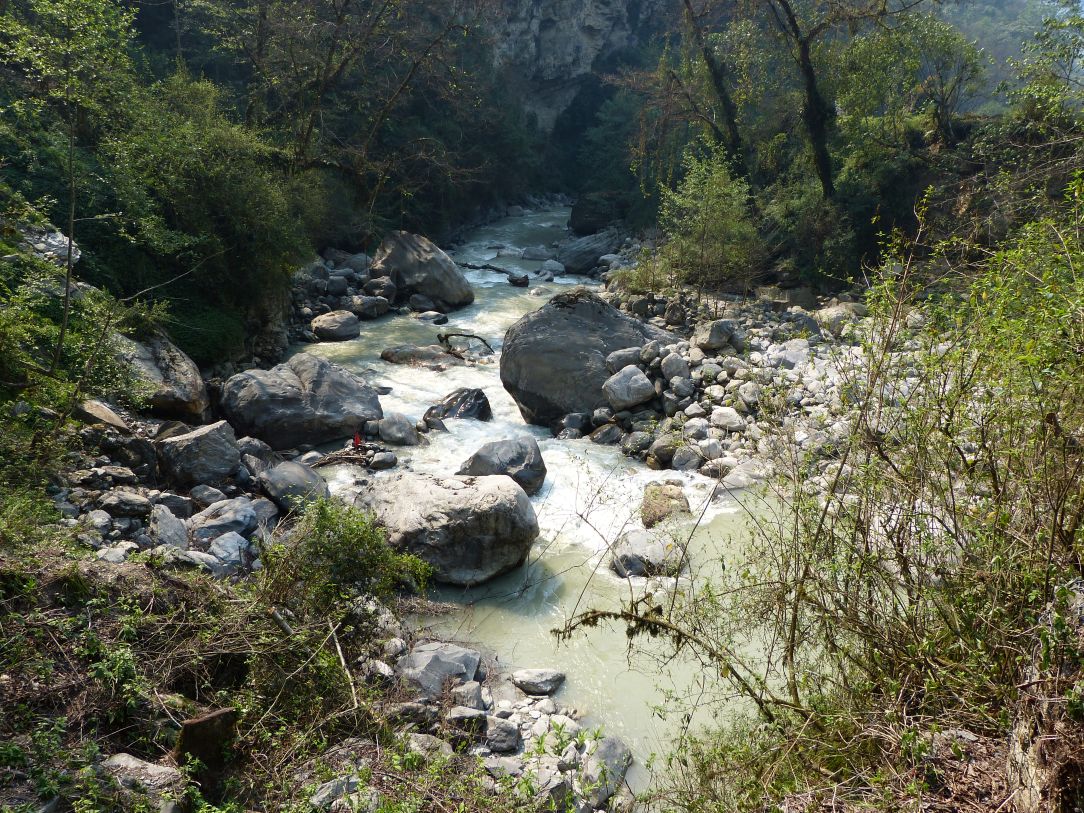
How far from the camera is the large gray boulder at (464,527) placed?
6848 millimetres

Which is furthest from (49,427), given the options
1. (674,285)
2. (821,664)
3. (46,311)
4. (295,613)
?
(674,285)

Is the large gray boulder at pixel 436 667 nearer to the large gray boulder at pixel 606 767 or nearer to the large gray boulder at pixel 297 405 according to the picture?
the large gray boulder at pixel 606 767

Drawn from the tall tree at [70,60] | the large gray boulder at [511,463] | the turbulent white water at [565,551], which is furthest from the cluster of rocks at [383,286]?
→ the large gray boulder at [511,463]

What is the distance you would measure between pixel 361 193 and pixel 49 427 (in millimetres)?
15381

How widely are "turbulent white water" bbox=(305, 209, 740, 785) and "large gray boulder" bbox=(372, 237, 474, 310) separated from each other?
2.67 m

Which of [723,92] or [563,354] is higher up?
[723,92]

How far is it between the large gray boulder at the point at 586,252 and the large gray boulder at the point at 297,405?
43.4ft

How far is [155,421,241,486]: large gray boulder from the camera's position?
751 centimetres

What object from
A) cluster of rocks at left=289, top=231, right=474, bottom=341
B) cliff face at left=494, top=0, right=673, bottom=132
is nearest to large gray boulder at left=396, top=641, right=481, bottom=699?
cluster of rocks at left=289, top=231, right=474, bottom=341

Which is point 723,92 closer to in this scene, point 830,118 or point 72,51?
point 830,118

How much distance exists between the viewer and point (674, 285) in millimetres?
15094

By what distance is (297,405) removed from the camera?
956cm

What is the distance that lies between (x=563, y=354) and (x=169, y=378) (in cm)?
558

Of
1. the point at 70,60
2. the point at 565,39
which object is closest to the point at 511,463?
the point at 70,60
